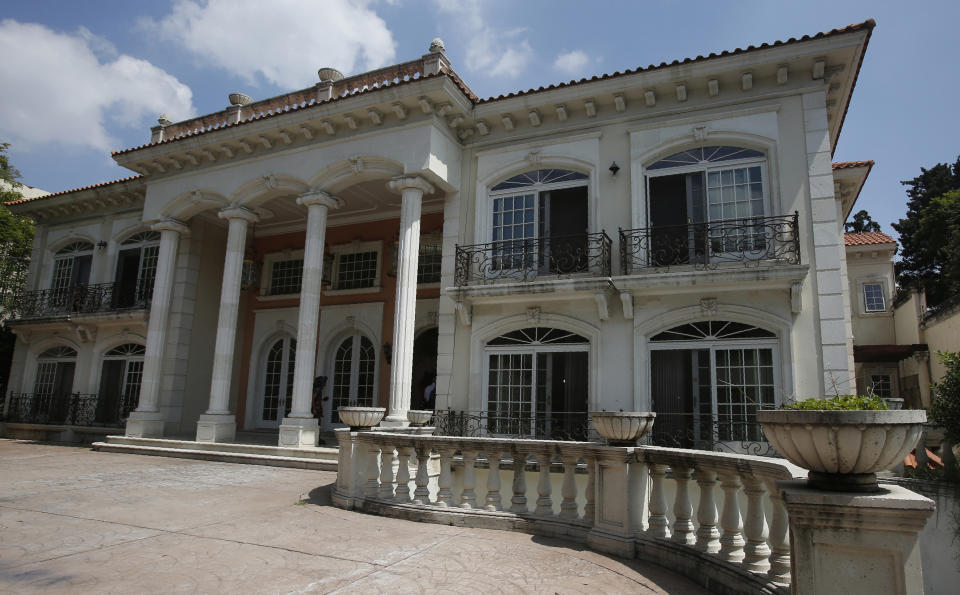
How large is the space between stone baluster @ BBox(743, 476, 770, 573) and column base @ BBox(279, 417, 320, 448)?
9782 mm

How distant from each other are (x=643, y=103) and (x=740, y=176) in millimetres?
2449

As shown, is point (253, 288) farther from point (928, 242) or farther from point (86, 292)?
point (928, 242)

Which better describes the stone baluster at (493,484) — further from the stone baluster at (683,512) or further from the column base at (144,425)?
the column base at (144,425)

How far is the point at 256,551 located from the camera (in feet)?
17.4

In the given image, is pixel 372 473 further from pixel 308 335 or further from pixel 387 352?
pixel 387 352

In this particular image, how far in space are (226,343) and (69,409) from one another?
7.93m

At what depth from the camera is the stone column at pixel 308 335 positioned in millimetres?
12430

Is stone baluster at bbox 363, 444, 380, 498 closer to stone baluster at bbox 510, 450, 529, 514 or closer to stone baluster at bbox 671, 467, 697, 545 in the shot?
stone baluster at bbox 510, 450, 529, 514

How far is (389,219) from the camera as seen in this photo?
16719mm

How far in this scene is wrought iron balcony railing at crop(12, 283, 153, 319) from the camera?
17.8m

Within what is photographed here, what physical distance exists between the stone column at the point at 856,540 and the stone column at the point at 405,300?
854cm

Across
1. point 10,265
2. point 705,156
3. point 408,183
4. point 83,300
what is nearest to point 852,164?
point 705,156

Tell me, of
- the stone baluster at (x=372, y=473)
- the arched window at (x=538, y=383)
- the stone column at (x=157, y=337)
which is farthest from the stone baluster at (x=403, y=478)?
the stone column at (x=157, y=337)

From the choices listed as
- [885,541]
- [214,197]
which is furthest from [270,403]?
[885,541]
